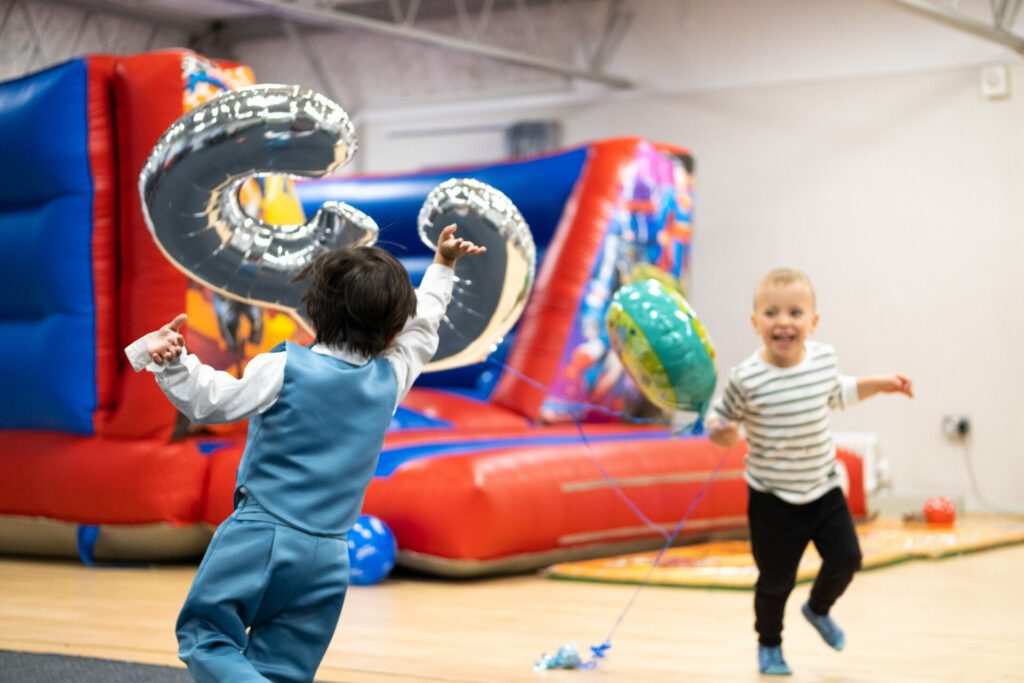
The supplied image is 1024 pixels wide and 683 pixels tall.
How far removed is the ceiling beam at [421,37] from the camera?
666cm

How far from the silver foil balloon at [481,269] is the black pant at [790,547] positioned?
651 millimetres

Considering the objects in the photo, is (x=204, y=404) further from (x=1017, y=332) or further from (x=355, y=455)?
(x=1017, y=332)

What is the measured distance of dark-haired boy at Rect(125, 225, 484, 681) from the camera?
1803 mm

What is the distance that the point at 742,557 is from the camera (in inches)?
171

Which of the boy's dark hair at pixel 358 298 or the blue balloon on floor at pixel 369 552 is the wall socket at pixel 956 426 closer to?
the blue balloon on floor at pixel 369 552

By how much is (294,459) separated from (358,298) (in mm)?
233

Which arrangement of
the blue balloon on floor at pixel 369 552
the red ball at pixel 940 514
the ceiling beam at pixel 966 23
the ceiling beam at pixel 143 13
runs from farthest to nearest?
the ceiling beam at pixel 143 13 → the ceiling beam at pixel 966 23 → the red ball at pixel 940 514 → the blue balloon on floor at pixel 369 552

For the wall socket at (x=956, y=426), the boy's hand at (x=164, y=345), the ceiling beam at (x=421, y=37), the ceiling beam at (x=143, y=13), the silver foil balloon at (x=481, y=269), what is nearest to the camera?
the boy's hand at (x=164, y=345)

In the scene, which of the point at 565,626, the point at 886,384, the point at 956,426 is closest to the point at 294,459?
the point at 886,384

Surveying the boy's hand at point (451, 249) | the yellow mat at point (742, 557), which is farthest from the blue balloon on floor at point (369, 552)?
the boy's hand at point (451, 249)

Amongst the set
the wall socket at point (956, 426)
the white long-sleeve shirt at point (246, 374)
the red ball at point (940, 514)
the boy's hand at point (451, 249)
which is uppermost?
the boy's hand at point (451, 249)

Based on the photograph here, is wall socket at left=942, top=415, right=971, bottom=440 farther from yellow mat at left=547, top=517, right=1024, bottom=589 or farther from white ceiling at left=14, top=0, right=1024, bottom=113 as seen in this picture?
white ceiling at left=14, top=0, right=1024, bottom=113

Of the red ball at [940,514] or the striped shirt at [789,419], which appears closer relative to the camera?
the striped shirt at [789,419]

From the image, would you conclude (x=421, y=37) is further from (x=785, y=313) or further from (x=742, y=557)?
(x=785, y=313)
